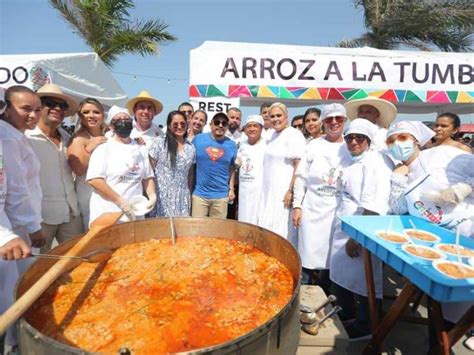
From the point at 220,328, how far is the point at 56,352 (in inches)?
26.9

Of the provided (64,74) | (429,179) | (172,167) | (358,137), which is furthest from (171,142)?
(64,74)

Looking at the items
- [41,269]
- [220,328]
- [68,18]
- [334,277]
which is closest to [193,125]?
[334,277]

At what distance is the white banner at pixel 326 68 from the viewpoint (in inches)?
266

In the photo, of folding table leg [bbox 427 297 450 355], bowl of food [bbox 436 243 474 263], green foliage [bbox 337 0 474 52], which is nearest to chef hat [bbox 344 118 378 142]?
bowl of food [bbox 436 243 474 263]

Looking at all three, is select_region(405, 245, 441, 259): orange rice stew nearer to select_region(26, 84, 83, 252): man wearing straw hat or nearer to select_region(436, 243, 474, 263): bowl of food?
select_region(436, 243, 474, 263): bowl of food

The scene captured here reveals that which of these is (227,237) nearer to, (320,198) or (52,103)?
(320,198)

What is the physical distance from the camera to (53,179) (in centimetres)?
306

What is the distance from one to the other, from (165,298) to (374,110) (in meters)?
3.46

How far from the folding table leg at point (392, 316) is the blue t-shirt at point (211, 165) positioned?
7.68 feet

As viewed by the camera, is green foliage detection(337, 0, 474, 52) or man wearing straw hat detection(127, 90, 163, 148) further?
green foliage detection(337, 0, 474, 52)

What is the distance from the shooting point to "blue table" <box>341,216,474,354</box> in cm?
166

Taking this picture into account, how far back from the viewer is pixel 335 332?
226 centimetres

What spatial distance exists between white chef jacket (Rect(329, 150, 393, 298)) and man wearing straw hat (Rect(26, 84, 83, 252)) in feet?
8.42

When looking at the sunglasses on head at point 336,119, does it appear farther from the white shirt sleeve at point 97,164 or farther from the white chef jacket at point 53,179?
the white chef jacket at point 53,179
